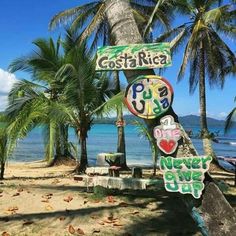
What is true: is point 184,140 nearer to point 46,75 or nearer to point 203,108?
point 46,75

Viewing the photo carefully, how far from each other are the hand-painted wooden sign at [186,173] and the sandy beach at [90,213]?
1242 millimetres

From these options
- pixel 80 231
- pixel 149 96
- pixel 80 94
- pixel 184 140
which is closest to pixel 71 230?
pixel 80 231

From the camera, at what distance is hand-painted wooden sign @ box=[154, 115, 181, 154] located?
177 inches

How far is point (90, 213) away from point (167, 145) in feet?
6.53

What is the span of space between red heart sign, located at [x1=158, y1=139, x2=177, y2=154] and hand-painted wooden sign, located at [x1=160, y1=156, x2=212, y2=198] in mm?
81

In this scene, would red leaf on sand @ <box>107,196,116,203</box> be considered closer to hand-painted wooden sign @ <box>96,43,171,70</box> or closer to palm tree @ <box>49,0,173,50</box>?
hand-painted wooden sign @ <box>96,43,171,70</box>

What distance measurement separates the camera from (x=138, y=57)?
4.66 m

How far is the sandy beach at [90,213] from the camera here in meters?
5.46

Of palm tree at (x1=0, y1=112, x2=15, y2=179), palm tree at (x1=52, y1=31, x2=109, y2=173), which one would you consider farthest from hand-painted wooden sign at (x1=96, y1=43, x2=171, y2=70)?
palm tree at (x1=52, y1=31, x2=109, y2=173)

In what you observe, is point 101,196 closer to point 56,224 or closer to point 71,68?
point 56,224

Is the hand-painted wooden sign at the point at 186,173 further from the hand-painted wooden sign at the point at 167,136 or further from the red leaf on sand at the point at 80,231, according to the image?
the red leaf on sand at the point at 80,231

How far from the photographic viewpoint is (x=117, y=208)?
629 cm

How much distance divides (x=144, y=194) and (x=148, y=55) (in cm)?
318

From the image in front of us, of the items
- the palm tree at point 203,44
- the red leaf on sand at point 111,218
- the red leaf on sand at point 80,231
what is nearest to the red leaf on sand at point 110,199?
the red leaf on sand at point 111,218
